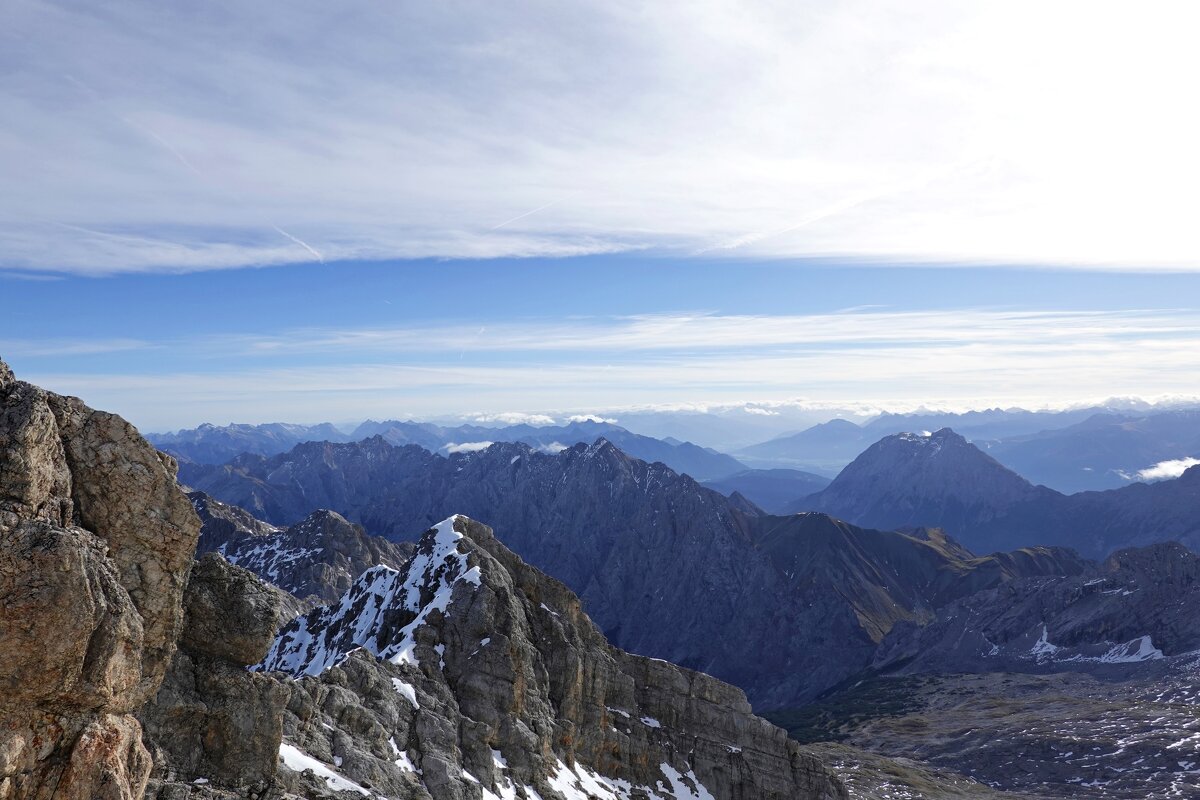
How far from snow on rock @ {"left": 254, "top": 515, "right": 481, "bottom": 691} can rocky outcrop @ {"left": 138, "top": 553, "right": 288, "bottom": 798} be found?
4050 cm

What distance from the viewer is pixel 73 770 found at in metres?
27.3

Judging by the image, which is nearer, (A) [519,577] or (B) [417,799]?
(B) [417,799]

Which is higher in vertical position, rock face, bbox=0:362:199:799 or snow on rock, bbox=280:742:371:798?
rock face, bbox=0:362:199:799

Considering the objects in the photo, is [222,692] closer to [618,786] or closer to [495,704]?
[495,704]

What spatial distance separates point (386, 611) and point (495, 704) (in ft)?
106

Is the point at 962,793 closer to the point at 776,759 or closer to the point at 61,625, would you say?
the point at 776,759

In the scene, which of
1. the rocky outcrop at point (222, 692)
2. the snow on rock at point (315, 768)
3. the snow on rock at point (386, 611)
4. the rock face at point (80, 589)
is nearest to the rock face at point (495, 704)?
the snow on rock at point (315, 768)

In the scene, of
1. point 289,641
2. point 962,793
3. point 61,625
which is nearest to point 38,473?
point 61,625

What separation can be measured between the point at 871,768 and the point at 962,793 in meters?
21.2

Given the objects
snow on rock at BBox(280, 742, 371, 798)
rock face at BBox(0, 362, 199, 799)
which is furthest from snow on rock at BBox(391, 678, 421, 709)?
rock face at BBox(0, 362, 199, 799)

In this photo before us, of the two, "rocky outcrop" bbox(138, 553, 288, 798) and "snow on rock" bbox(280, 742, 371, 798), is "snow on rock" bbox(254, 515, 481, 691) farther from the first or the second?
"rocky outcrop" bbox(138, 553, 288, 798)

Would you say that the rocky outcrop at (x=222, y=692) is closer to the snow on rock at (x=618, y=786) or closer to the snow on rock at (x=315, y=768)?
the snow on rock at (x=315, y=768)

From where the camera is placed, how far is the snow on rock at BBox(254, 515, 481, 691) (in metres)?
93.1

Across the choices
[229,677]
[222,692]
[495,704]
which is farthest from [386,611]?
[222,692]
